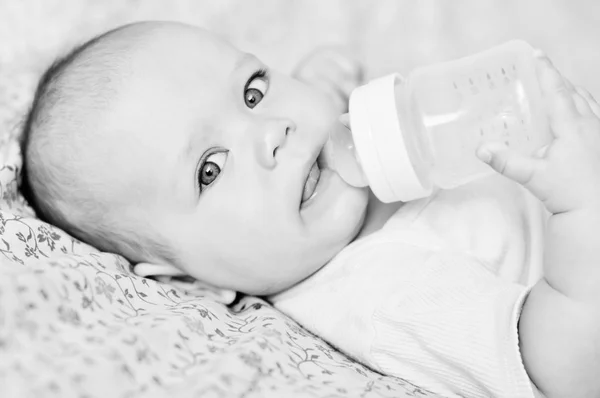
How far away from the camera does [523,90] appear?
0.99 metres

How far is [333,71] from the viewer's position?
1.52 metres

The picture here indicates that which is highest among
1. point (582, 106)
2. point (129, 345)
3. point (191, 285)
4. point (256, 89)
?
point (582, 106)

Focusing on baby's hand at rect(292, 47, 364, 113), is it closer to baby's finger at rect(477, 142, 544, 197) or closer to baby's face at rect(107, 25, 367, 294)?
baby's face at rect(107, 25, 367, 294)

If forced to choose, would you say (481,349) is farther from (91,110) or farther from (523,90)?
(91,110)

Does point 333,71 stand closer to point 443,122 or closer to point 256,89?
point 256,89

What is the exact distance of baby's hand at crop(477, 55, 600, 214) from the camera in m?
0.91

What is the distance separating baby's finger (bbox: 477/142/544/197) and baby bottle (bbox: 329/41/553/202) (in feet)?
0.29

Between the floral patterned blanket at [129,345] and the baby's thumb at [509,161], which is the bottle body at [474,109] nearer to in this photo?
the baby's thumb at [509,161]

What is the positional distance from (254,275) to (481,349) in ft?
1.41

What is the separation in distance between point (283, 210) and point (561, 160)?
442 millimetres

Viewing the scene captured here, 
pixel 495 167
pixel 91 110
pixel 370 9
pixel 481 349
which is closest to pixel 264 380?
pixel 481 349

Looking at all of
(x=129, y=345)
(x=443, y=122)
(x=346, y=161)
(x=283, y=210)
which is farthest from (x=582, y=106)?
(x=129, y=345)

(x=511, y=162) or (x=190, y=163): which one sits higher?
(x=511, y=162)

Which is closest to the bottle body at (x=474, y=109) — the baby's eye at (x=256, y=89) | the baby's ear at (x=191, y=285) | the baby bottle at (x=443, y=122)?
the baby bottle at (x=443, y=122)
